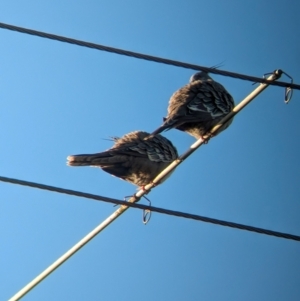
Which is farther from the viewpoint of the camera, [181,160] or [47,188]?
[181,160]

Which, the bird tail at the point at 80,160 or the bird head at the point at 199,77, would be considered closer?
the bird tail at the point at 80,160

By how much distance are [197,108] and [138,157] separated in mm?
1005

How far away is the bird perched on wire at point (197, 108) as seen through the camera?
11.5 meters

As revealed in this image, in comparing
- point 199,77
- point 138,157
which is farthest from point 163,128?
point 199,77

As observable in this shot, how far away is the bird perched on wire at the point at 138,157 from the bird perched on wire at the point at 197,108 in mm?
365

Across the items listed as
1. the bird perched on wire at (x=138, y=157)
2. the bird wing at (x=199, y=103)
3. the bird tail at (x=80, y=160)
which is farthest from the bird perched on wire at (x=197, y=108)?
the bird tail at (x=80, y=160)

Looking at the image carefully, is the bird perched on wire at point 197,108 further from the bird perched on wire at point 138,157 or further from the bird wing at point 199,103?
the bird perched on wire at point 138,157

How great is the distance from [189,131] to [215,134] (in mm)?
346

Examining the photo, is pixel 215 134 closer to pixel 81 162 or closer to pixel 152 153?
pixel 152 153

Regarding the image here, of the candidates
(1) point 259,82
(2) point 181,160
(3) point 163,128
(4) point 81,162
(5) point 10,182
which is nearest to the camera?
(5) point 10,182

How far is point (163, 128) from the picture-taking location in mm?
11250

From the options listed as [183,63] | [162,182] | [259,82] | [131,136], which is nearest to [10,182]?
[183,63]

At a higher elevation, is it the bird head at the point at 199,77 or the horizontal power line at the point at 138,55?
the bird head at the point at 199,77

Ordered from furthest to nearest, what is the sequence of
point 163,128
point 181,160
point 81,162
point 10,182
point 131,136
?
point 131,136 → point 163,128 → point 81,162 → point 181,160 → point 10,182
